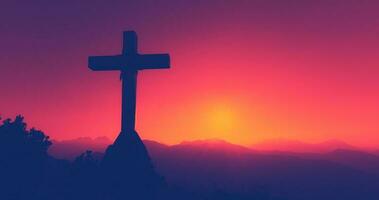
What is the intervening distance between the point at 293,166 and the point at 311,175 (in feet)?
64.2

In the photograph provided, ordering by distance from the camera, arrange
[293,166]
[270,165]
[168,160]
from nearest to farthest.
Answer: [168,160] < [270,165] < [293,166]

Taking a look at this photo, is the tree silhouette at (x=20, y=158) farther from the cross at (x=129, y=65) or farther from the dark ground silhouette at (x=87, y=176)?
the cross at (x=129, y=65)

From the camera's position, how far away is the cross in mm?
13484

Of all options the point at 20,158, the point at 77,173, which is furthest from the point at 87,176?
the point at 20,158

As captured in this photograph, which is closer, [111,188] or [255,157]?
[111,188]

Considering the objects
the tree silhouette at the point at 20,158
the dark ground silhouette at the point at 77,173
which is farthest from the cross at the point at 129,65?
the tree silhouette at the point at 20,158

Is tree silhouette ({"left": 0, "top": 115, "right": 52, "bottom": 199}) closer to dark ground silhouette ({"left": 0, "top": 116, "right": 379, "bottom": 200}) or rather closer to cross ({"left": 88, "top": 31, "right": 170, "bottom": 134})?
dark ground silhouette ({"left": 0, "top": 116, "right": 379, "bottom": 200})

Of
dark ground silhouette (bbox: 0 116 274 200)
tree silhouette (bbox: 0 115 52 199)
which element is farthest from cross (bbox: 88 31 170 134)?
tree silhouette (bbox: 0 115 52 199)

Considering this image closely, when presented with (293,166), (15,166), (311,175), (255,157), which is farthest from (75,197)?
(293,166)

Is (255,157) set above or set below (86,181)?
above

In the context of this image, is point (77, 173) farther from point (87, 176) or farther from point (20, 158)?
point (20, 158)

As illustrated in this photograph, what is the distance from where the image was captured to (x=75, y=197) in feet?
46.2

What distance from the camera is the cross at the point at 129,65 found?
13484mm

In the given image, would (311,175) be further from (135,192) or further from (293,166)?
(135,192)
